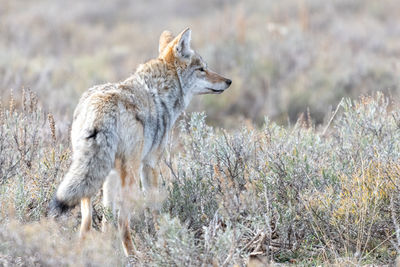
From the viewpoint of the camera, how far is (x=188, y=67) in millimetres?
6078

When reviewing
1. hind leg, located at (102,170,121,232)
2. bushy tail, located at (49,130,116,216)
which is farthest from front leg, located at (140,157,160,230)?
bushy tail, located at (49,130,116,216)

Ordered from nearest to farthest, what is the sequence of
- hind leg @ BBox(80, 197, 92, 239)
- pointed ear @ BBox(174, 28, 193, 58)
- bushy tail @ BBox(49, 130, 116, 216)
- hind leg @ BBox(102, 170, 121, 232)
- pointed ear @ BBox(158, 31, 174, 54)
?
1. bushy tail @ BBox(49, 130, 116, 216)
2. hind leg @ BBox(102, 170, 121, 232)
3. hind leg @ BBox(80, 197, 92, 239)
4. pointed ear @ BBox(174, 28, 193, 58)
5. pointed ear @ BBox(158, 31, 174, 54)

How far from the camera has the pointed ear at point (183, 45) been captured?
19.5 feet

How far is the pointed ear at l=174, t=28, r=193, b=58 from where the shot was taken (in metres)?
5.95

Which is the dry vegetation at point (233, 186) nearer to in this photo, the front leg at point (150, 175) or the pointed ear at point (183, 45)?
the front leg at point (150, 175)

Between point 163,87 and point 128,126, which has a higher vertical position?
point 163,87

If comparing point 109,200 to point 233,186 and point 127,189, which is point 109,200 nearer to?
point 127,189

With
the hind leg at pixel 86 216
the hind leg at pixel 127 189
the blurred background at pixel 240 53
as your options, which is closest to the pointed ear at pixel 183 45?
the hind leg at pixel 127 189

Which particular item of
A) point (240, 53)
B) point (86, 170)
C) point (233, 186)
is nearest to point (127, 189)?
point (86, 170)

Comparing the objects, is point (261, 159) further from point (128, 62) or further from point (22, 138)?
point (128, 62)

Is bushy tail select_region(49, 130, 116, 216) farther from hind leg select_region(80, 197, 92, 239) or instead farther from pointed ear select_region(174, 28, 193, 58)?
pointed ear select_region(174, 28, 193, 58)

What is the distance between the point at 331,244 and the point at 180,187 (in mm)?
1423

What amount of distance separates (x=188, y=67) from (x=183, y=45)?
0.74 feet

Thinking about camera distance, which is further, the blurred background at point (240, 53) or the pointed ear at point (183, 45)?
the blurred background at point (240, 53)
